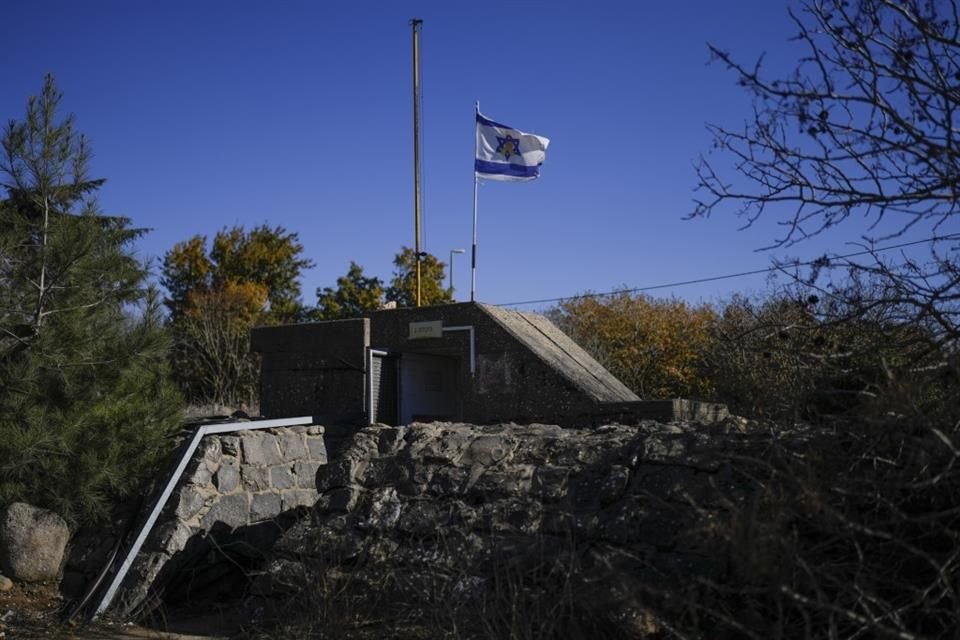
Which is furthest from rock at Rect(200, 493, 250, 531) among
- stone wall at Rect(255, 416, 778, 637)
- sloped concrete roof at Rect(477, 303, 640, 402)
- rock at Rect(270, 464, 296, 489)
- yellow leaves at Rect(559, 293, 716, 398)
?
yellow leaves at Rect(559, 293, 716, 398)

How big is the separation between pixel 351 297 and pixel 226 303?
4465 millimetres

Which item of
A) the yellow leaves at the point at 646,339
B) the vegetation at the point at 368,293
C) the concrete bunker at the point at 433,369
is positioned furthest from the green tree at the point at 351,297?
the concrete bunker at the point at 433,369

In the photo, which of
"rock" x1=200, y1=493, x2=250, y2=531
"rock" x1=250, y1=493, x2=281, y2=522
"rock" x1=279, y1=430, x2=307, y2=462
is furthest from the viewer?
"rock" x1=279, y1=430, x2=307, y2=462

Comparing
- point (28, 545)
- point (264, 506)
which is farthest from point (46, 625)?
point (264, 506)

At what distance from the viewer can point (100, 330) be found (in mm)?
10461

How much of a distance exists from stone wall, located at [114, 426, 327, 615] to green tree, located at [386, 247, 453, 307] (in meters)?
22.5

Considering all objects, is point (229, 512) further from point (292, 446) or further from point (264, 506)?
point (292, 446)

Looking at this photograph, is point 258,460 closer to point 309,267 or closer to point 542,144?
point 542,144

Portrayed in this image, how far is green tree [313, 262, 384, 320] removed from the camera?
33750mm

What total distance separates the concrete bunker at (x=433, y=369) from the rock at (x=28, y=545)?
433 cm

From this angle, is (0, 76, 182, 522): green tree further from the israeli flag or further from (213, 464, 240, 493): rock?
the israeli flag

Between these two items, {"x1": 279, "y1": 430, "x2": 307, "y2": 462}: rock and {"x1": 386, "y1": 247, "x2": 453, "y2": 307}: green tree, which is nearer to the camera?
{"x1": 279, "y1": 430, "x2": 307, "y2": 462}: rock

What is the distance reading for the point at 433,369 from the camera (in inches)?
577

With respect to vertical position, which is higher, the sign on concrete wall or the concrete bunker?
the sign on concrete wall
